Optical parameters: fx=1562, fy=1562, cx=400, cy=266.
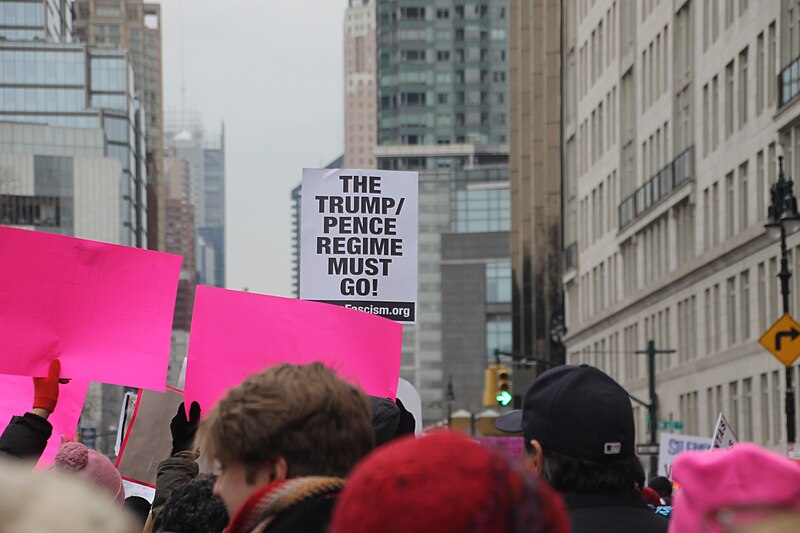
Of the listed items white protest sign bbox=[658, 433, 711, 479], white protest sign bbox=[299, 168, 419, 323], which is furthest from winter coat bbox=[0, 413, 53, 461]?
white protest sign bbox=[658, 433, 711, 479]

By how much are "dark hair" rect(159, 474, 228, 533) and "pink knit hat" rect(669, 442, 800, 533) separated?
1830 millimetres

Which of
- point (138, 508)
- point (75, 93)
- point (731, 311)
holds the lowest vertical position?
point (138, 508)

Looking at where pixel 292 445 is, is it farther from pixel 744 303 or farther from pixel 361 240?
pixel 744 303

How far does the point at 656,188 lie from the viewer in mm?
55125

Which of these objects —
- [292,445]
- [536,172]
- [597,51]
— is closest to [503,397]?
[597,51]

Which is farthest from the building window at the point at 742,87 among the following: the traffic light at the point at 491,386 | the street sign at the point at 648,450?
the street sign at the point at 648,450

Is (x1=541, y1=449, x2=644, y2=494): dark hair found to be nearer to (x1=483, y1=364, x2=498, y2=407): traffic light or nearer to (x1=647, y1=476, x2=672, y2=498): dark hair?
(x1=647, y1=476, x2=672, y2=498): dark hair

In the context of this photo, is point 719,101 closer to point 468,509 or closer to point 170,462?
point 170,462

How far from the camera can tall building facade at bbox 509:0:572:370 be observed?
7850cm

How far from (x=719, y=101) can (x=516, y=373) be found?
158 feet

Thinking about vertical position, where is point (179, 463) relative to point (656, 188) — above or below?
below

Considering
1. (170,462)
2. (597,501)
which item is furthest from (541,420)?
(170,462)

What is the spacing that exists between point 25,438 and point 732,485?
2.95 metres

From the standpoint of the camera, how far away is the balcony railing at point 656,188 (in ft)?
166
